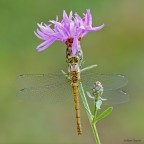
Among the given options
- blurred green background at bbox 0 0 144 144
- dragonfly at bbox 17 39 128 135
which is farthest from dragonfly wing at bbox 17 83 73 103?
blurred green background at bbox 0 0 144 144

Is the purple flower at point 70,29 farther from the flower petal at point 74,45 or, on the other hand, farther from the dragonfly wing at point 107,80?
the dragonfly wing at point 107,80

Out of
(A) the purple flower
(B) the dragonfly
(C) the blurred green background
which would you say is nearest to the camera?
(A) the purple flower

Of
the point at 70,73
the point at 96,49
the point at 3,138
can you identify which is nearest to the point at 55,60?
the point at 96,49

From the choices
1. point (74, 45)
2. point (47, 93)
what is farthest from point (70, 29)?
point (47, 93)

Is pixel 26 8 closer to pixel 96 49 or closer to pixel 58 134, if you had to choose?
pixel 96 49

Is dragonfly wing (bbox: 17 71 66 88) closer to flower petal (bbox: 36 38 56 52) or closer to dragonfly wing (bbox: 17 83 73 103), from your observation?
dragonfly wing (bbox: 17 83 73 103)

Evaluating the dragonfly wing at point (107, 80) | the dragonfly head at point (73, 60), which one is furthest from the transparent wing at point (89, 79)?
the dragonfly head at point (73, 60)
